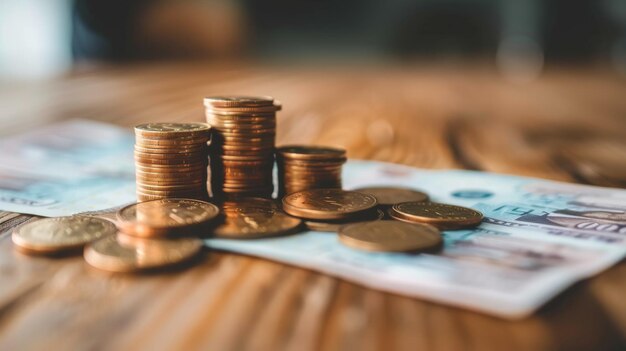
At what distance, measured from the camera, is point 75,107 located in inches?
82.7

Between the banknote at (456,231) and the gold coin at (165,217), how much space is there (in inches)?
2.1

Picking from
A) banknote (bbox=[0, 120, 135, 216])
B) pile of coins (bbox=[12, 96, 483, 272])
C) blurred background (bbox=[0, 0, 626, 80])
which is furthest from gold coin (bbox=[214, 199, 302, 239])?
blurred background (bbox=[0, 0, 626, 80])

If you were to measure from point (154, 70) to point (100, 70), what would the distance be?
334 millimetres

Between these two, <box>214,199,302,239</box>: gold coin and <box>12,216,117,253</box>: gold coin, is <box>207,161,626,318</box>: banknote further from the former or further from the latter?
<box>12,216,117,253</box>: gold coin

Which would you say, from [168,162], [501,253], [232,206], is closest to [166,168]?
[168,162]

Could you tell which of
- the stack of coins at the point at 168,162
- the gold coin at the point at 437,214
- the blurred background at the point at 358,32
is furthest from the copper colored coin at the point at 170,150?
the blurred background at the point at 358,32

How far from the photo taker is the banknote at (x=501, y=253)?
24.2 inches

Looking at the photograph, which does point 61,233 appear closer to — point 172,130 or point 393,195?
point 172,130

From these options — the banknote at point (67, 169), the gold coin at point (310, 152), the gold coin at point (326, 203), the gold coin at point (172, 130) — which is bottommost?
the banknote at point (67, 169)

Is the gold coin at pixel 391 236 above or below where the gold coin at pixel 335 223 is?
above

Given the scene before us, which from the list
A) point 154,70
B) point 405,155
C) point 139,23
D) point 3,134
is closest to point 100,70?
point 154,70

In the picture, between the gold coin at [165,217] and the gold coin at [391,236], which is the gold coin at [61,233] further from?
the gold coin at [391,236]

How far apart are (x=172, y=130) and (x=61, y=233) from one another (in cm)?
25

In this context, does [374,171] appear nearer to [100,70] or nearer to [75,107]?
[75,107]
